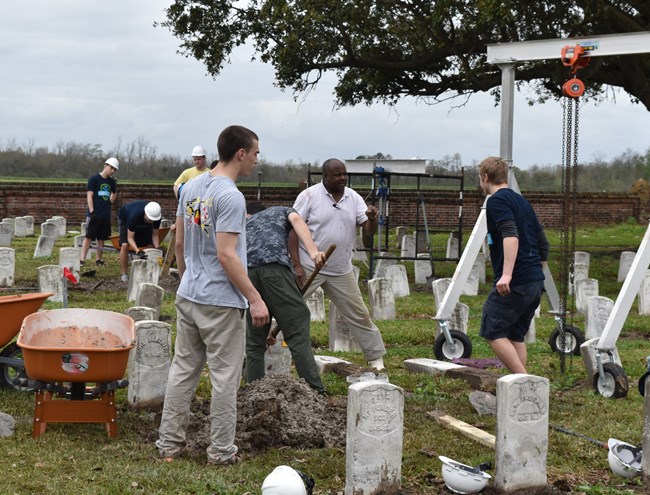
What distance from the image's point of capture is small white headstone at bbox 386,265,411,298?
55.0 ft

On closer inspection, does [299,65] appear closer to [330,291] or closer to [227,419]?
[330,291]

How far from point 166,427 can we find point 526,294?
10.5 feet

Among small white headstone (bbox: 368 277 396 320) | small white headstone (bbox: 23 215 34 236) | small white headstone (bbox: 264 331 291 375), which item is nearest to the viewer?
small white headstone (bbox: 264 331 291 375)

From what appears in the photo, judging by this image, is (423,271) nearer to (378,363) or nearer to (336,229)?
(378,363)

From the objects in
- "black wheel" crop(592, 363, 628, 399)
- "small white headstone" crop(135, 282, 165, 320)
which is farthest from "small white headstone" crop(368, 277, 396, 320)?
"black wheel" crop(592, 363, 628, 399)

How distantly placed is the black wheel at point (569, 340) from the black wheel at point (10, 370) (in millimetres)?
5609

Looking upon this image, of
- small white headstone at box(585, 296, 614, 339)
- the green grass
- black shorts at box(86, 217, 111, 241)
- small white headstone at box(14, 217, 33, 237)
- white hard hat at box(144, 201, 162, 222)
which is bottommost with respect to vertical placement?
the green grass

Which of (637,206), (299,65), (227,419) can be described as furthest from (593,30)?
(637,206)

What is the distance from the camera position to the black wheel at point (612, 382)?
8.82 m

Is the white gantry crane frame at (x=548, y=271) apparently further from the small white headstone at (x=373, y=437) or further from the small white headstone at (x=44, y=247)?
the small white headstone at (x=44, y=247)

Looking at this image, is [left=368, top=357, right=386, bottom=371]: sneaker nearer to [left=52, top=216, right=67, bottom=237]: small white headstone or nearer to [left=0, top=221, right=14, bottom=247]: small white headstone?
[left=0, top=221, right=14, bottom=247]: small white headstone

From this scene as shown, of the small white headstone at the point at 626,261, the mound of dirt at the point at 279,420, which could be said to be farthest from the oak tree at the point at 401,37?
the mound of dirt at the point at 279,420

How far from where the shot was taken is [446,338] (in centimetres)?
1063

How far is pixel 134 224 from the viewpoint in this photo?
17.0 meters
